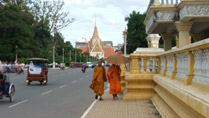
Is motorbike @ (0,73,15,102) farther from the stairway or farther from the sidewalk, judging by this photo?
the stairway

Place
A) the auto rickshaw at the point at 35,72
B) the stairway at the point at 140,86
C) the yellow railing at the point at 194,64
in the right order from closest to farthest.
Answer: the yellow railing at the point at 194,64 → the stairway at the point at 140,86 → the auto rickshaw at the point at 35,72

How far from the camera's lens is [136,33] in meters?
70.7

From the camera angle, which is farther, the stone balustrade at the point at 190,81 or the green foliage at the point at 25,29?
the green foliage at the point at 25,29

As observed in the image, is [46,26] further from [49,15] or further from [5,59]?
[5,59]

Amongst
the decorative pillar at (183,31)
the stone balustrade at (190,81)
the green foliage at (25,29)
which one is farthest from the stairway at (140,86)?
the green foliage at (25,29)

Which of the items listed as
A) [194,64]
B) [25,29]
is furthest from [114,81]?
[25,29]

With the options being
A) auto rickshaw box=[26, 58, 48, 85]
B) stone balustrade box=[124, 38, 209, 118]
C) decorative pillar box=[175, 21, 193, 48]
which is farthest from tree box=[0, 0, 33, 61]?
stone balustrade box=[124, 38, 209, 118]

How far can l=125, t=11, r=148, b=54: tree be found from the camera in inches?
2749

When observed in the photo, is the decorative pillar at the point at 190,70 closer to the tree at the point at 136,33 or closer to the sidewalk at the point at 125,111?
the sidewalk at the point at 125,111

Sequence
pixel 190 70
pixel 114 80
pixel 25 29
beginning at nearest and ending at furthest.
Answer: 1. pixel 190 70
2. pixel 114 80
3. pixel 25 29

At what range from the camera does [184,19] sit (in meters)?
13.2

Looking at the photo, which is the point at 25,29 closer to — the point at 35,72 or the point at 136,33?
the point at 136,33

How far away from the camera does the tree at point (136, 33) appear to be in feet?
229

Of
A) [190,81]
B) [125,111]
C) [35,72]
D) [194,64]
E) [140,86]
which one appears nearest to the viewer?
[194,64]
